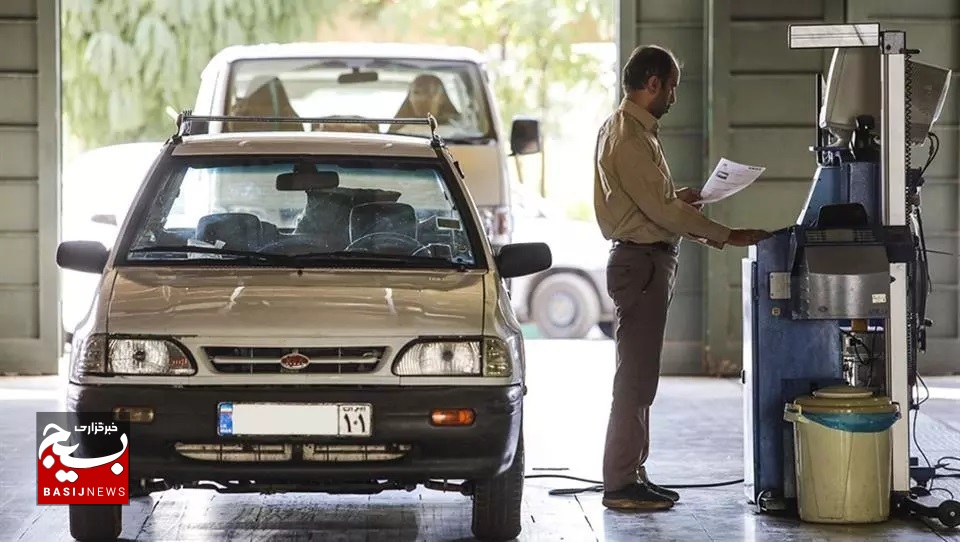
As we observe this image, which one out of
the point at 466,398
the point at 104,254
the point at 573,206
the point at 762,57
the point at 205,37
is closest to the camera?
the point at 466,398

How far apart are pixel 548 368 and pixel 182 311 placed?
7.93 meters

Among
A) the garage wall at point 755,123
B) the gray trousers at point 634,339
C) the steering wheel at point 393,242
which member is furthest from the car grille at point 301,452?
the garage wall at point 755,123

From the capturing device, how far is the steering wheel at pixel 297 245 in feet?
23.3

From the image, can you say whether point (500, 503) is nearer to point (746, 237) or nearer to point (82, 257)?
point (746, 237)

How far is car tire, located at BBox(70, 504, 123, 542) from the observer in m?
6.69

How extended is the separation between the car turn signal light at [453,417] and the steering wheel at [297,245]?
117 cm

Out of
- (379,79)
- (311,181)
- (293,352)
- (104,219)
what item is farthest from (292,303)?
(104,219)

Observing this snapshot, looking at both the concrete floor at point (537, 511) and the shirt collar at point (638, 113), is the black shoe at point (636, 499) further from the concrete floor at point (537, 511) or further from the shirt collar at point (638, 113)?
the shirt collar at point (638, 113)

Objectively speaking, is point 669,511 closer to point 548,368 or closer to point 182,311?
point 182,311

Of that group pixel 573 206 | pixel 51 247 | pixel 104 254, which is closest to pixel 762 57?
pixel 51 247

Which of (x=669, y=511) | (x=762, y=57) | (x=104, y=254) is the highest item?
(x=762, y=57)

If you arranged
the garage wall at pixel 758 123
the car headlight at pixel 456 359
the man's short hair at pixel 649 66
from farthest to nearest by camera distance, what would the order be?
the garage wall at pixel 758 123 < the man's short hair at pixel 649 66 < the car headlight at pixel 456 359

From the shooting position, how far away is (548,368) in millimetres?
14133

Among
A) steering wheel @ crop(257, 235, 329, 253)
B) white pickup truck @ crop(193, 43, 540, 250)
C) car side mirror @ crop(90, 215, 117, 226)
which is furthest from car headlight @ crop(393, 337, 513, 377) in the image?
car side mirror @ crop(90, 215, 117, 226)
